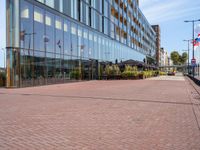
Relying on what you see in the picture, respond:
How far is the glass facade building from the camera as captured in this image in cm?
2205

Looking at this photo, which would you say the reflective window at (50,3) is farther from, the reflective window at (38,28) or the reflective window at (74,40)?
the reflective window at (74,40)

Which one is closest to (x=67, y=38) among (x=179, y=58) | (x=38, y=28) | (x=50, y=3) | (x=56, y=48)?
(x=56, y=48)

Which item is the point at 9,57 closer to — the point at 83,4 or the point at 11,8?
the point at 11,8

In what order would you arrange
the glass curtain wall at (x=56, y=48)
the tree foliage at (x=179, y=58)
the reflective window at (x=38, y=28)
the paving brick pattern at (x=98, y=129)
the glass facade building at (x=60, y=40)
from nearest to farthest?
the paving brick pattern at (x=98, y=129) → the glass facade building at (x=60, y=40) → the glass curtain wall at (x=56, y=48) → the reflective window at (x=38, y=28) → the tree foliage at (x=179, y=58)

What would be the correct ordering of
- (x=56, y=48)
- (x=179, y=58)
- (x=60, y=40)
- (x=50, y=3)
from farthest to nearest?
(x=179, y=58) → (x=60, y=40) → (x=56, y=48) → (x=50, y=3)

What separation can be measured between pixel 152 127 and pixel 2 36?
1815 cm

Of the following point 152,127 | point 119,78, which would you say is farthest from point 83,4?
point 152,127

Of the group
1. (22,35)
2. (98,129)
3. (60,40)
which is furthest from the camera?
(60,40)

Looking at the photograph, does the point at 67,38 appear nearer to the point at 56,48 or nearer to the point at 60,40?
the point at 60,40

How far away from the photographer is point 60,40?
1142 inches

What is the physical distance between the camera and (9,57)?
2161cm

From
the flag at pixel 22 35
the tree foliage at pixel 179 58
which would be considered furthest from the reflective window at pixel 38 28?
the tree foliage at pixel 179 58

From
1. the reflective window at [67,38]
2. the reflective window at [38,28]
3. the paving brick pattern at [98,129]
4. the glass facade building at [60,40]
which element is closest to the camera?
the paving brick pattern at [98,129]

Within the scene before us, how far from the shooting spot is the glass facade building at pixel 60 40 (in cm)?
2205
